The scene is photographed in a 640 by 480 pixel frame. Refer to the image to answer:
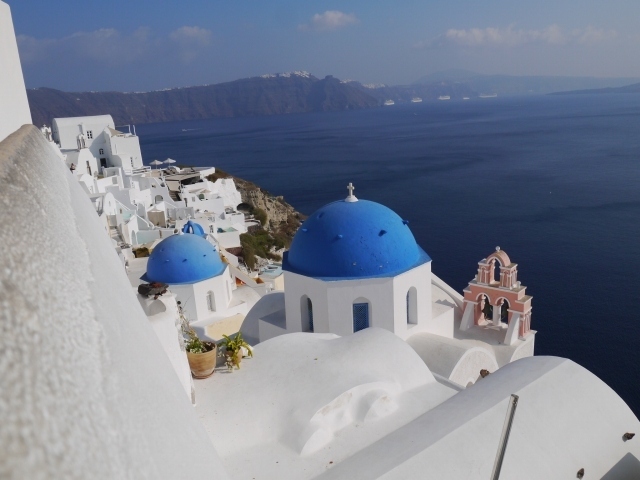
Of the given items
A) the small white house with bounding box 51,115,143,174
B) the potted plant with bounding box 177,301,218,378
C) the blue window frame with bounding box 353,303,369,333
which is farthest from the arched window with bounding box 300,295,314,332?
→ the small white house with bounding box 51,115,143,174

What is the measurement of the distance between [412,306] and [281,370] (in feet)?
15.4

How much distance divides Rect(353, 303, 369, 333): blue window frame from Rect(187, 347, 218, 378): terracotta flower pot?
164 inches

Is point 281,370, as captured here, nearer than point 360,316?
Yes

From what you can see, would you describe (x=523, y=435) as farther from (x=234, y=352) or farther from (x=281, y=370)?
(x=234, y=352)

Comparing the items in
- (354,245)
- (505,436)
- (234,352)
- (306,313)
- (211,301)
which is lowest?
(211,301)

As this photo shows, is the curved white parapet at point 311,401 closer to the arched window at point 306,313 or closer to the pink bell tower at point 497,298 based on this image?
the arched window at point 306,313

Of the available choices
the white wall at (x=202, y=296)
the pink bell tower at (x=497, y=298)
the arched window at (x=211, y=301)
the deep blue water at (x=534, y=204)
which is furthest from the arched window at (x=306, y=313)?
the deep blue water at (x=534, y=204)

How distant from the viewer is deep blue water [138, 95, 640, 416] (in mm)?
25422

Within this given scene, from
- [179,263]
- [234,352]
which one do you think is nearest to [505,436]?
[234,352]

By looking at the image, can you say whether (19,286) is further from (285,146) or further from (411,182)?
(285,146)

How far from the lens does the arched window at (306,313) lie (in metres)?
10.7

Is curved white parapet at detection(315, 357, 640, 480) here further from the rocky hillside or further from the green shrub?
the green shrub

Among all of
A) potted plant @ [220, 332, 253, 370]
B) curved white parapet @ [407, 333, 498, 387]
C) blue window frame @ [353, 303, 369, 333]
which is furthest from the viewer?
blue window frame @ [353, 303, 369, 333]

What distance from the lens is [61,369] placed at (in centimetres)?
119
